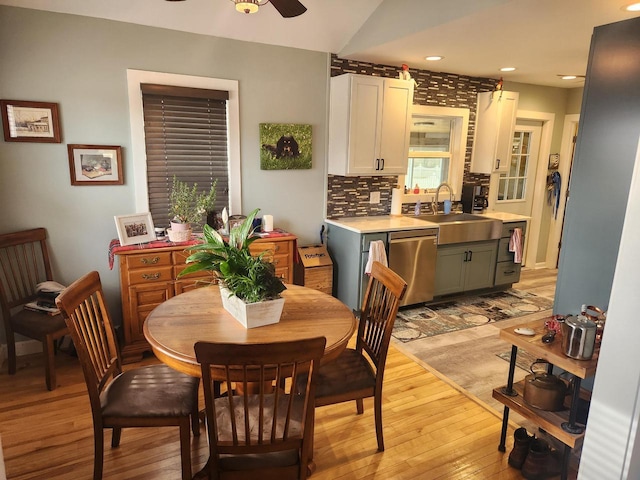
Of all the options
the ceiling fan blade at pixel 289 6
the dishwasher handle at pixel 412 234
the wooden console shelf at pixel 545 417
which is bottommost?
the wooden console shelf at pixel 545 417

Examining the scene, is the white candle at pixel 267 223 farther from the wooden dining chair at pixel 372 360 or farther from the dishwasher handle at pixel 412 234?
the wooden dining chair at pixel 372 360

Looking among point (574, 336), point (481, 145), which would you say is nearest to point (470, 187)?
point (481, 145)

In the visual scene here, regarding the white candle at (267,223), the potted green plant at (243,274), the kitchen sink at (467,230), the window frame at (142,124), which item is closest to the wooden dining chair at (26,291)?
the window frame at (142,124)

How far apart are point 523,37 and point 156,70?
9.13ft

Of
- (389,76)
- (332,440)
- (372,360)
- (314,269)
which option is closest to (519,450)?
(372,360)

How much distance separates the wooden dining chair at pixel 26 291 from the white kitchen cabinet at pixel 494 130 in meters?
4.42

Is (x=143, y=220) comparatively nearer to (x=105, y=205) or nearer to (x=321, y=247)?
(x=105, y=205)

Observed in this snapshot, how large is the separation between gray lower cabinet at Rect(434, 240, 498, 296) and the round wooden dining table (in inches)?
91.6

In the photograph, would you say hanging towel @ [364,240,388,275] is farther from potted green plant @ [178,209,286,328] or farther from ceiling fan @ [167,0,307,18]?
ceiling fan @ [167,0,307,18]

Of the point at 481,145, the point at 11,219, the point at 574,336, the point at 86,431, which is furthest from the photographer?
the point at 481,145

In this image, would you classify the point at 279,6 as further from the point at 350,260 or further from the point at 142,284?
the point at 350,260

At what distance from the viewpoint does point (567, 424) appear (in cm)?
194

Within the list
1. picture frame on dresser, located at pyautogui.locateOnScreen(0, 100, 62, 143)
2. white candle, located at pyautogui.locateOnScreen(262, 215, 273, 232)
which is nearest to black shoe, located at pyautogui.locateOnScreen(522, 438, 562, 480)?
white candle, located at pyautogui.locateOnScreen(262, 215, 273, 232)

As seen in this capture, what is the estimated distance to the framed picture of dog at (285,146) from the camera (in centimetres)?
379
